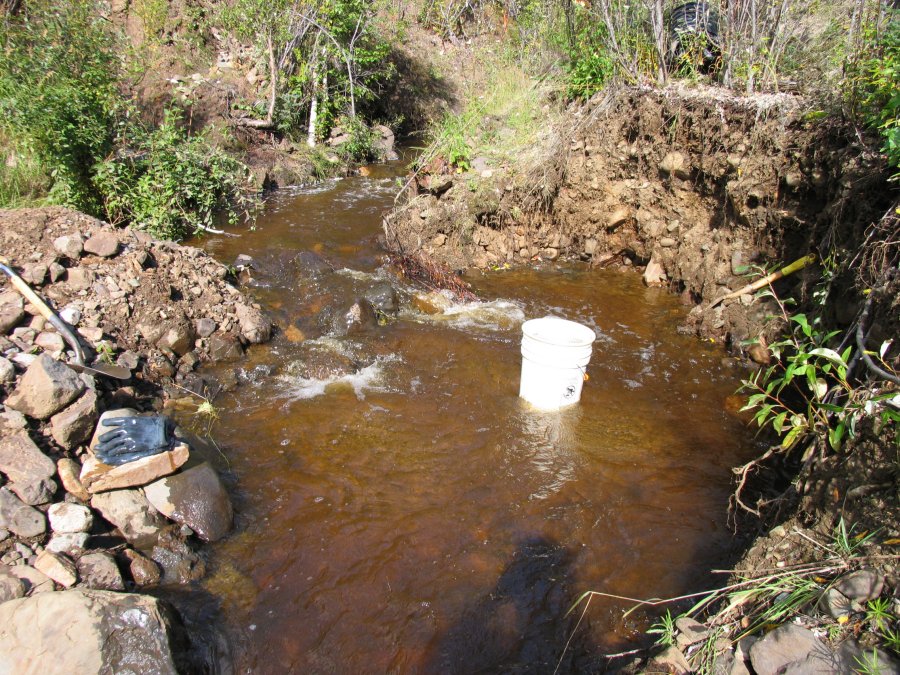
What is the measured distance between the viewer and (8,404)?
3.41m

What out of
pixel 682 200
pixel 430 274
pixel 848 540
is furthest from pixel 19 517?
pixel 682 200

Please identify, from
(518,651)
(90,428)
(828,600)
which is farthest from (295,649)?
(828,600)

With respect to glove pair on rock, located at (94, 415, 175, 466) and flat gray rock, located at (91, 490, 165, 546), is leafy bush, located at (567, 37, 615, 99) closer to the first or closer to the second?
glove pair on rock, located at (94, 415, 175, 466)

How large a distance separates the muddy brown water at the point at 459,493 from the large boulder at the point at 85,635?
1.30 ft

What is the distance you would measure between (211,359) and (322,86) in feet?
25.8

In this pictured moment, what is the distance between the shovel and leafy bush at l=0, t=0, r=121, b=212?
217cm

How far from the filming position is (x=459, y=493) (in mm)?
3615

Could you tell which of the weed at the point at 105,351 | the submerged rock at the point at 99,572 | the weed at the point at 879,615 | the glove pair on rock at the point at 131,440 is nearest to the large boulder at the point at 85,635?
the submerged rock at the point at 99,572

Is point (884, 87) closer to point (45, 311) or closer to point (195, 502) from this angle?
point (195, 502)

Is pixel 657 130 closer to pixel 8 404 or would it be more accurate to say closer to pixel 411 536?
pixel 411 536

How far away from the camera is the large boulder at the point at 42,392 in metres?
3.42

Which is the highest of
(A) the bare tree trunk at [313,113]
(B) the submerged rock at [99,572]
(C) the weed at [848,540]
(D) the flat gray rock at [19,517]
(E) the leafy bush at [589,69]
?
(E) the leafy bush at [589,69]

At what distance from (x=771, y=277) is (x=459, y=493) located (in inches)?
153

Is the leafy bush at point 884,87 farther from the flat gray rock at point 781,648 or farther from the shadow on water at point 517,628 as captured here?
the shadow on water at point 517,628
